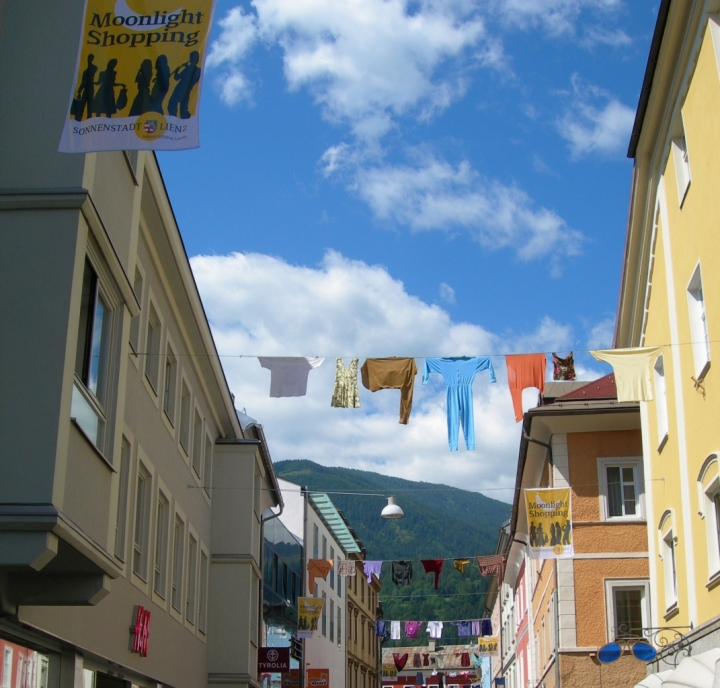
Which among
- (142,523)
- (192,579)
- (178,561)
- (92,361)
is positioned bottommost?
(192,579)

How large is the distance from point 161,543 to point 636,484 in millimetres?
13046

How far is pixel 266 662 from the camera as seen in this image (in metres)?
29.8

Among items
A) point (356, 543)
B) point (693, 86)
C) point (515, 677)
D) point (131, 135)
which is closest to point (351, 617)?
point (356, 543)

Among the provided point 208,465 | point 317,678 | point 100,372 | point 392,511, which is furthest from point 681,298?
point 317,678

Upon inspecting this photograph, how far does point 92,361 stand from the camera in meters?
11.4

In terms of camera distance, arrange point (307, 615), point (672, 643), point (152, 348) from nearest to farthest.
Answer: point (672, 643) < point (152, 348) < point (307, 615)

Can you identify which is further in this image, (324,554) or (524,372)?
(324,554)

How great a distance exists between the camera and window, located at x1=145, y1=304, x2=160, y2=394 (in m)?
18.7

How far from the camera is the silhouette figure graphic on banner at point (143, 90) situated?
10.1m

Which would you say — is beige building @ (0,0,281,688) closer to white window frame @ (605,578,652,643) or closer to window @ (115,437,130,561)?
window @ (115,437,130,561)

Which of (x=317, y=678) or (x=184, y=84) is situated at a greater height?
(x=184, y=84)

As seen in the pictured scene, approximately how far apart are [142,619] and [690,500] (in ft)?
29.6

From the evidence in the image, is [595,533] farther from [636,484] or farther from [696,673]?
[696,673]

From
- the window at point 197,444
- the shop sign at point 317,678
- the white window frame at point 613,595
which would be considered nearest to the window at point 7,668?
the window at point 197,444
